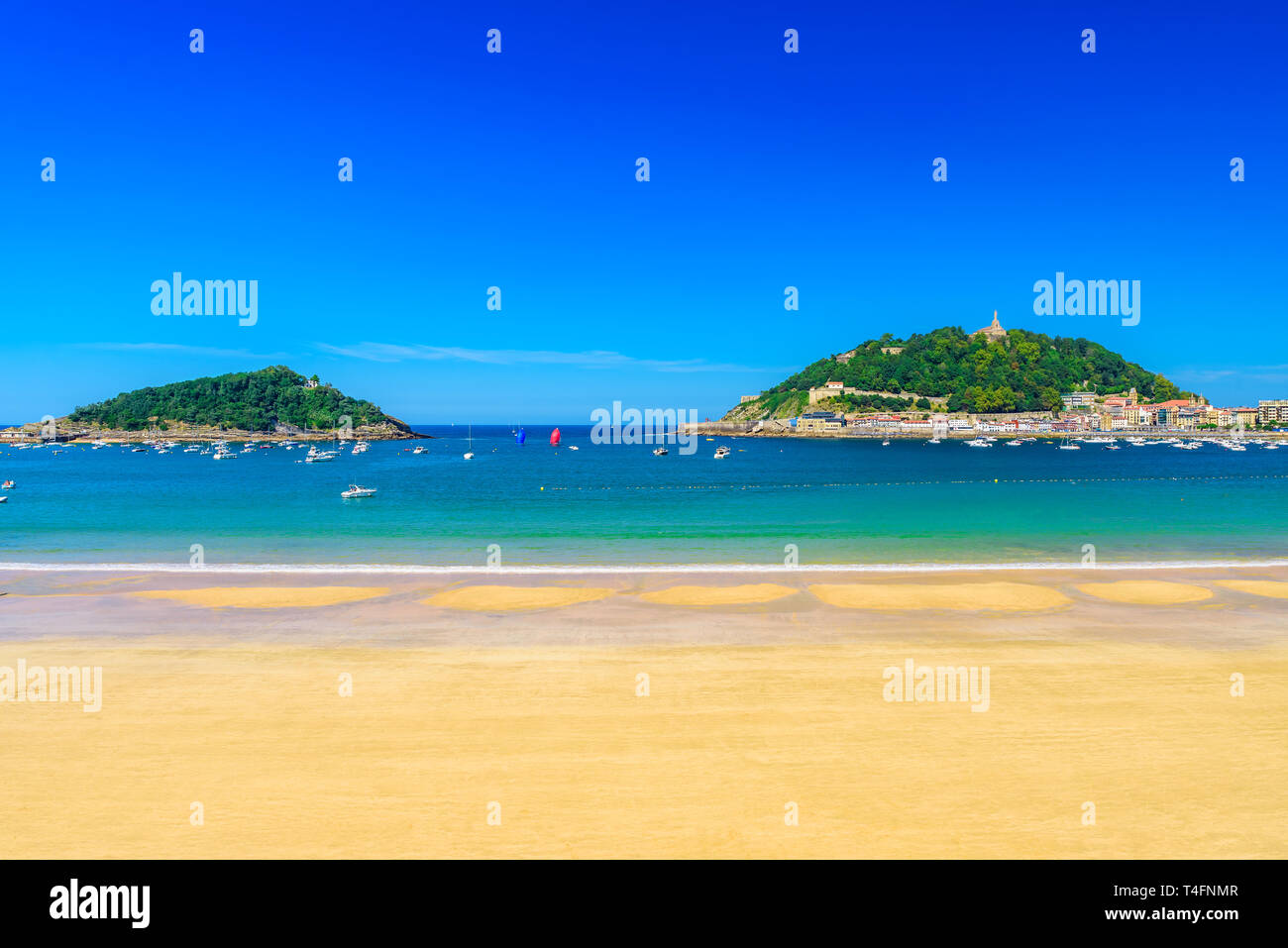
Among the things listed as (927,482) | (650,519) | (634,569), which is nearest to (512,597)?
(634,569)

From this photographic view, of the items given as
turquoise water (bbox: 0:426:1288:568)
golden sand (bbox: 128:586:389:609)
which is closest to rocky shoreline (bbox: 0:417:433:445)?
turquoise water (bbox: 0:426:1288:568)

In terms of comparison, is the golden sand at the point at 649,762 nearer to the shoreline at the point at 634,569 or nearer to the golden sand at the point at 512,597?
the golden sand at the point at 512,597

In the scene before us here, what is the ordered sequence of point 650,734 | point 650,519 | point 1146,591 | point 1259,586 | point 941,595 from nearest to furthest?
A: 1. point 650,734
2. point 941,595
3. point 1146,591
4. point 1259,586
5. point 650,519

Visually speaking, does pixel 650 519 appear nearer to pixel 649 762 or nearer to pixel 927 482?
pixel 649 762

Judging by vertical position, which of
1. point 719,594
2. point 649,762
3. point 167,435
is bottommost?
point 649,762

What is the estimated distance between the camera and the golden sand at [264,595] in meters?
17.4

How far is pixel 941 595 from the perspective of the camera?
17984mm

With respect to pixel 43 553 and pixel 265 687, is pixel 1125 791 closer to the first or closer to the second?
pixel 265 687

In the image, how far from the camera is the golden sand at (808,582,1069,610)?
666 inches

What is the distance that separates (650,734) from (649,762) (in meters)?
0.80

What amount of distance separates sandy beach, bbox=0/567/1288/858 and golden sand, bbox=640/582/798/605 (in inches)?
42.8

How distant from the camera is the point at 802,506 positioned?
45.7 m

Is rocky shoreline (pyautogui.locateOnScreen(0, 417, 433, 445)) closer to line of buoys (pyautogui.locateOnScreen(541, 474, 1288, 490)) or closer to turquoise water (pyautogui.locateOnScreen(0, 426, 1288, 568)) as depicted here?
turquoise water (pyautogui.locateOnScreen(0, 426, 1288, 568))
